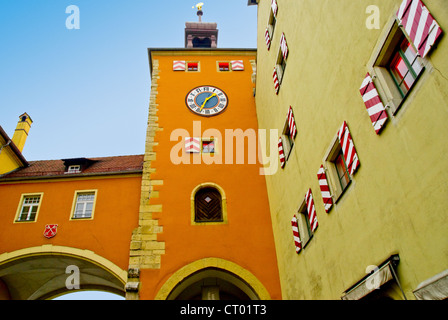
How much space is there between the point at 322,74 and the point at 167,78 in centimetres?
933

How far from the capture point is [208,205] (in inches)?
460

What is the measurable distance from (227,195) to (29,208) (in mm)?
6482

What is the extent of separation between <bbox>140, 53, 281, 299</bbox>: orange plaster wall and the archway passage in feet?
1.46

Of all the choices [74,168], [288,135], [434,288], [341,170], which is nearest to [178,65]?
[74,168]

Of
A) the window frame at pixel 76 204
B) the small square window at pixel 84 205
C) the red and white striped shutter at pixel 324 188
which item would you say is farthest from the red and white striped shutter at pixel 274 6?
the small square window at pixel 84 205

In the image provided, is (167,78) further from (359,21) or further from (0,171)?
(359,21)

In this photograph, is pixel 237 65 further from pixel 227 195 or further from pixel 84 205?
pixel 84 205

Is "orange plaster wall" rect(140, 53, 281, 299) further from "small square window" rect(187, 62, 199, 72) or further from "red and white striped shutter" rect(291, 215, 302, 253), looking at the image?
"red and white striped shutter" rect(291, 215, 302, 253)

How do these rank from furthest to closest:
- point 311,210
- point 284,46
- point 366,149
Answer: point 284,46 → point 311,210 → point 366,149

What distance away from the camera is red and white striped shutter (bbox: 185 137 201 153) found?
41.8 ft

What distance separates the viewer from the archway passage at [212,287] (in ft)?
33.8

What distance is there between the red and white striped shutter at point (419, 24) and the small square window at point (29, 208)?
1136cm

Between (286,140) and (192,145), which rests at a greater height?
(192,145)
